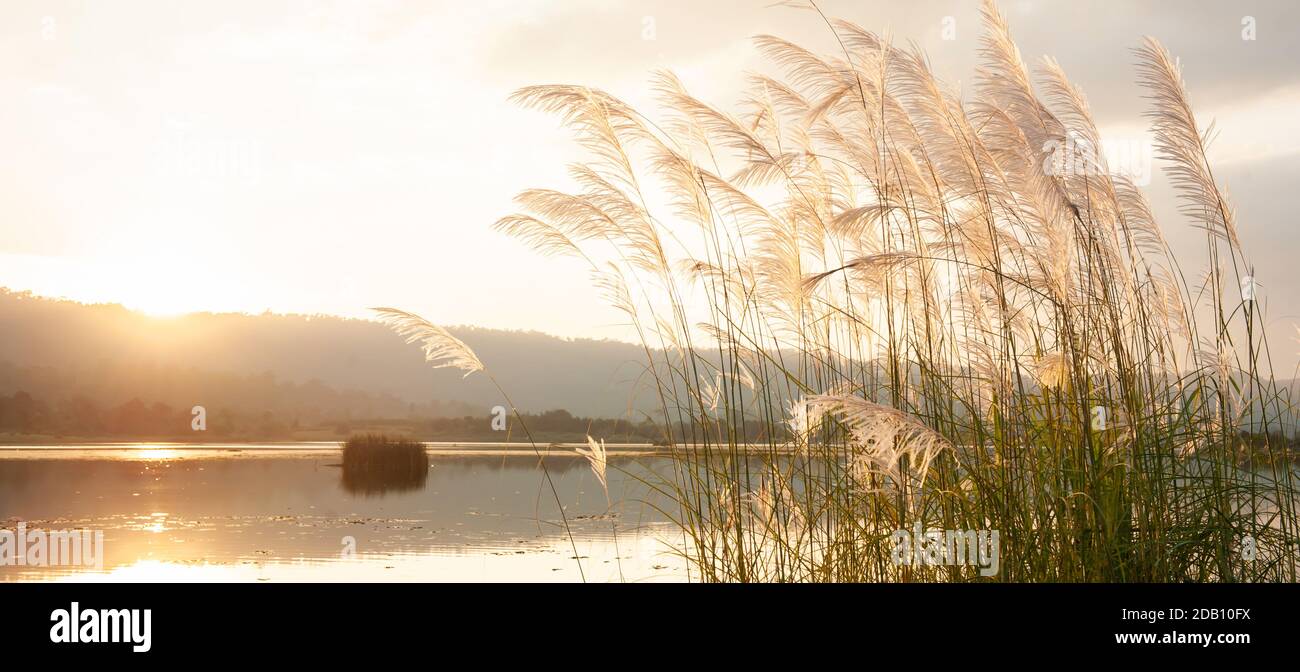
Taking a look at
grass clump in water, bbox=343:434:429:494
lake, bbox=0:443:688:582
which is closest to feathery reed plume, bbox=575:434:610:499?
lake, bbox=0:443:688:582

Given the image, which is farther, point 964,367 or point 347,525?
point 347,525

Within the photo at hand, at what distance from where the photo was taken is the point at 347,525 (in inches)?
428

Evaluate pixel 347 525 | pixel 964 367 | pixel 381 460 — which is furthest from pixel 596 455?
pixel 381 460

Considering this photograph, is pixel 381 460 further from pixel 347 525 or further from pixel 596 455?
pixel 596 455

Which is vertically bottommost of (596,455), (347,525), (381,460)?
(347,525)

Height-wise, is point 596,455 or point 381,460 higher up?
point 596,455

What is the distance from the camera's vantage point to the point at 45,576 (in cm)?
734

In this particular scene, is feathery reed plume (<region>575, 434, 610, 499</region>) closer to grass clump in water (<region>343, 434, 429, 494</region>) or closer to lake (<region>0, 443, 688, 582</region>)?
lake (<region>0, 443, 688, 582</region>)

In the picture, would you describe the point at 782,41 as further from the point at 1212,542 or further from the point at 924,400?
the point at 1212,542

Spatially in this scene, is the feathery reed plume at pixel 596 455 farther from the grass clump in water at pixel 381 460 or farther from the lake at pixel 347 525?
the grass clump in water at pixel 381 460

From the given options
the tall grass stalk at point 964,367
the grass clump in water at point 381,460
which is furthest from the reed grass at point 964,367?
the grass clump in water at point 381,460

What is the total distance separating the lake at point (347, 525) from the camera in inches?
155
